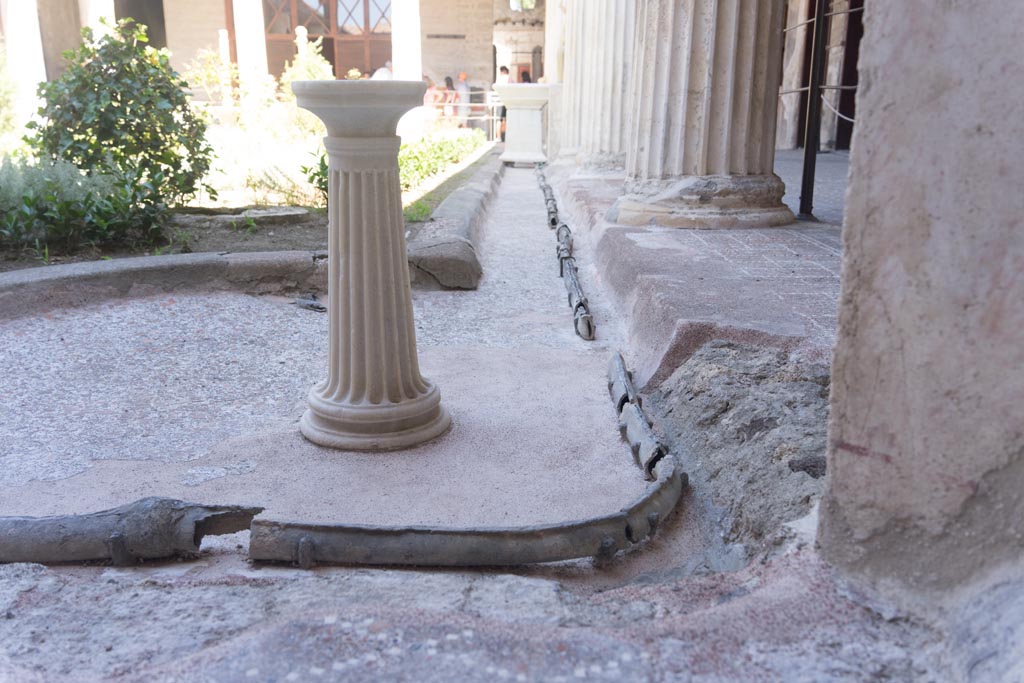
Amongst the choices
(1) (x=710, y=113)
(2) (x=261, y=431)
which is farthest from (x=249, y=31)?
(2) (x=261, y=431)

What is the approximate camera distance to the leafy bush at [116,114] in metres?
5.46

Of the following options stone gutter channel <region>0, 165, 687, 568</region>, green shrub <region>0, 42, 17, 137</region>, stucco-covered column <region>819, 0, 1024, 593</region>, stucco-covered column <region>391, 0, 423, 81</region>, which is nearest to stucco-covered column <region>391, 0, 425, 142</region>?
stucco-covered column <region>391, 0, 423, 81</region>

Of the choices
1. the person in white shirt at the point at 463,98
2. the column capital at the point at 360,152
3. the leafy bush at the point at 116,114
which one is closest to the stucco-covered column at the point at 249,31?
the person in white shirt at the point at 463,98

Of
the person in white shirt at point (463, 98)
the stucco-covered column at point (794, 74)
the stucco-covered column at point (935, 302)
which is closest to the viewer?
the stucco-covered column at point (935, 302)

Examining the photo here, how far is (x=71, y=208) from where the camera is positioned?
4.44m

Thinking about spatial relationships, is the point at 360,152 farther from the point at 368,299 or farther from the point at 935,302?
the point at 935,302

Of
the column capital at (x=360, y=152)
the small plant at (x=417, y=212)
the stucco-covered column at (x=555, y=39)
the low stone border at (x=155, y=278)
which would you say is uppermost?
the stucco-covered column at (x=555, y=39)

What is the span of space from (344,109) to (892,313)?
58.6 inches

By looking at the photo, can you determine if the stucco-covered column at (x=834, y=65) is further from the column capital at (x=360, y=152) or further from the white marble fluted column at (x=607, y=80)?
the column capital at (x=360, y=152)

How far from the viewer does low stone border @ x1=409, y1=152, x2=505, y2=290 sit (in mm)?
4230

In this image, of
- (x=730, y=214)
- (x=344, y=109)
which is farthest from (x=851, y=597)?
(x=730, y=214)

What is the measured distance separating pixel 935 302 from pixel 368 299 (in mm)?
1536

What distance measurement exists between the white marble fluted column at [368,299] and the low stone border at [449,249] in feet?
5.70

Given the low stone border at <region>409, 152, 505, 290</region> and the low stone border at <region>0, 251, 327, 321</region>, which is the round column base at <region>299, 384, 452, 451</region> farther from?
the low stone border at <region>409, 152, 505, 290</region>
